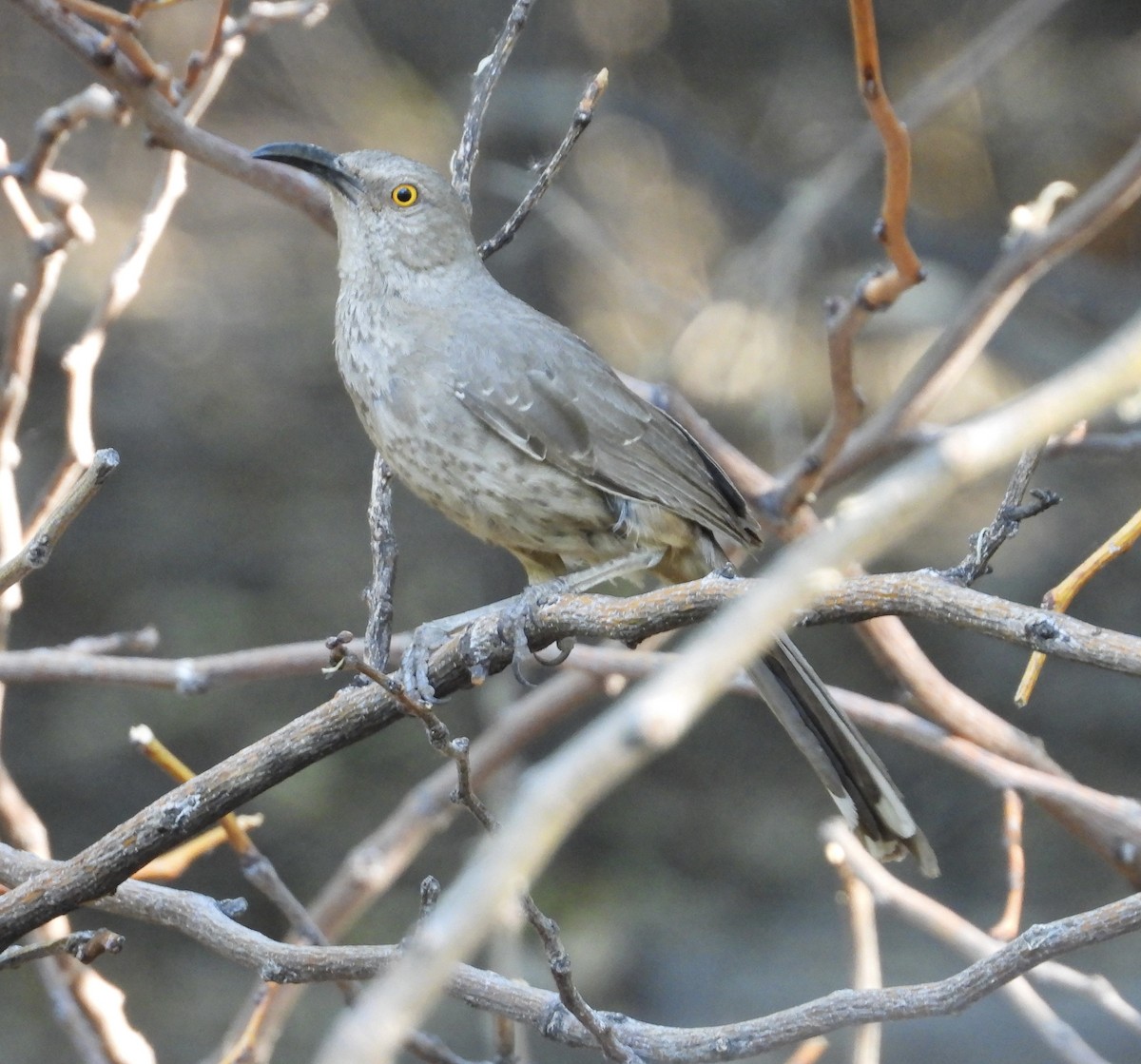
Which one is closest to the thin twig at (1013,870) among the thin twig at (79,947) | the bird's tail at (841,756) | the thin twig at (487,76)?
the bird's tail at (841,756)

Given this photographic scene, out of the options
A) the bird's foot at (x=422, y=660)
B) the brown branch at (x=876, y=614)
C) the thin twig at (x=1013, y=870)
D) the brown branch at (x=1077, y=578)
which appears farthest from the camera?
the thin twig at (x=1013, y=870)

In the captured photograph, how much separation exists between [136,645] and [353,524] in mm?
Result: 4030

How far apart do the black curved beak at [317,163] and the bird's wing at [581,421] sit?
0.49 m

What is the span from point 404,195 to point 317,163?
0.23 meters

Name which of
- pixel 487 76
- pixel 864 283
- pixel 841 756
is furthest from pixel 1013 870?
pixel 487 76

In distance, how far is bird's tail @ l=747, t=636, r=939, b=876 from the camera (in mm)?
3111

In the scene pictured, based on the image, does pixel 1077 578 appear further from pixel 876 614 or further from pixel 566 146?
pixel 566 146

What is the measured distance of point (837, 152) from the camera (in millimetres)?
7262

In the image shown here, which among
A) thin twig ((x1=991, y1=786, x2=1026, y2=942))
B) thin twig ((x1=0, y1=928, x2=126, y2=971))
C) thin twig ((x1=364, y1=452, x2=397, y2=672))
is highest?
thin twig ((x1=364, y1=452, x2=397, y2=672))

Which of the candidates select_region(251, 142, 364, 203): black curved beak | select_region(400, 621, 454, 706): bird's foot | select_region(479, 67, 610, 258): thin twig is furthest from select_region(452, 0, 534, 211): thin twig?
select_region(400, 621, 454, 706): bird's foot

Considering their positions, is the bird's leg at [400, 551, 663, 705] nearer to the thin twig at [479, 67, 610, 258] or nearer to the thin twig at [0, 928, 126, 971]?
the thin twig at [0, 928, 126, 971]

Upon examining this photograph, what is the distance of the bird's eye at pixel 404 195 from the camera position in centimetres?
364

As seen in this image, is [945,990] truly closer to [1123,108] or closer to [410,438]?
[410,438]

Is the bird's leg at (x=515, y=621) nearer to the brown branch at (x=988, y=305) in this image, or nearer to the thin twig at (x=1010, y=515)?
the brown branch at (x=988, y=305)
